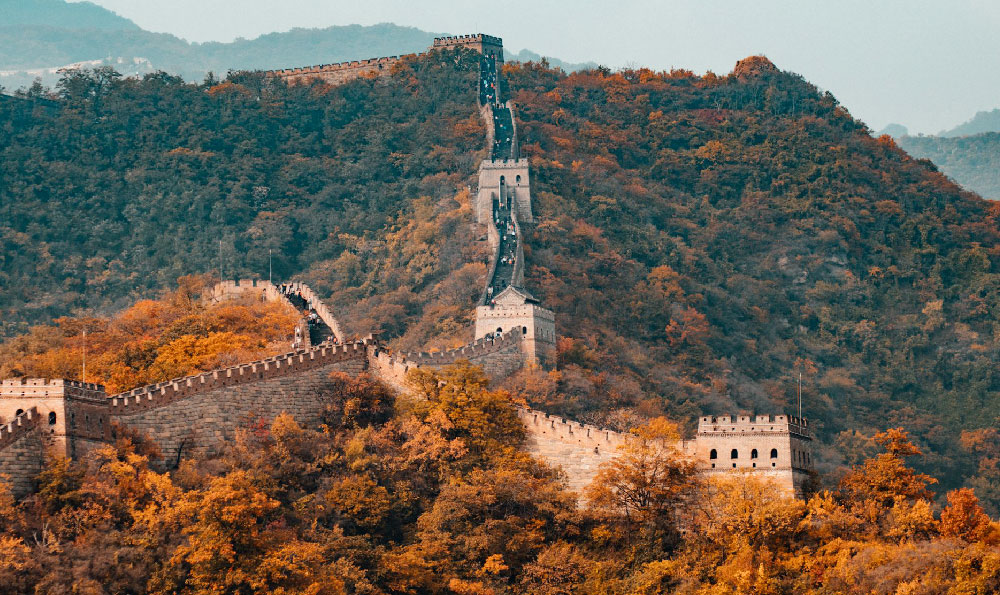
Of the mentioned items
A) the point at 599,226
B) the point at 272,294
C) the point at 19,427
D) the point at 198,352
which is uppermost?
the point at 599,226

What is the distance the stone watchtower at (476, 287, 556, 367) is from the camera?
87.8 m

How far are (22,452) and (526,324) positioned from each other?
110 ft

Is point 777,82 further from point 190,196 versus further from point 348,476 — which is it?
point 348,476

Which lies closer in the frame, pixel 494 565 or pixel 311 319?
pixel 494 565

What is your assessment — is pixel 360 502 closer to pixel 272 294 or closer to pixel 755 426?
pixel 755 426

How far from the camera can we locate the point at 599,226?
427 feet

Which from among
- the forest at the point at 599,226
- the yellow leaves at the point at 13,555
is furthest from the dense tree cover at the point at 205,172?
the yellow leaves at the point at 13,555

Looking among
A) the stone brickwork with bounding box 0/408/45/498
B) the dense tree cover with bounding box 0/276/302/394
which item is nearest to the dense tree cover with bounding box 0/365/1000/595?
the stone brickwork with bounding box 0/408/45/498

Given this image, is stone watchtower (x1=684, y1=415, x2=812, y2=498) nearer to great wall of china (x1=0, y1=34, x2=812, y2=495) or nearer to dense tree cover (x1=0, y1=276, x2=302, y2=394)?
great wall of china (x1=0, y1=34, x2=812, y2=495)

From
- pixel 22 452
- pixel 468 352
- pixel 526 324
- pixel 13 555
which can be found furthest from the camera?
pixel 526 324

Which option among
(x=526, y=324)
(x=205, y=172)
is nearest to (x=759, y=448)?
(x=526, y=324)

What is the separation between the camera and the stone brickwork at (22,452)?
58.9m

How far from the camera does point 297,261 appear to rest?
433 feet

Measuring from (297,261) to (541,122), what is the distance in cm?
2685
